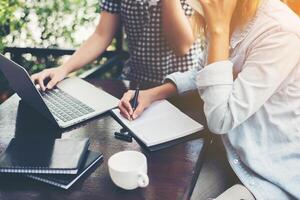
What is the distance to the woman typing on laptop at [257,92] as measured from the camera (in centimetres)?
111

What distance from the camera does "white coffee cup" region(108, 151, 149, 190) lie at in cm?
94

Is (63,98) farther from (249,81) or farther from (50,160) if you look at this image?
(249,81)

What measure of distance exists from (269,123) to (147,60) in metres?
0.87

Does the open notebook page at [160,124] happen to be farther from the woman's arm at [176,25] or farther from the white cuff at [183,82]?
the woman's arm at [176,25]

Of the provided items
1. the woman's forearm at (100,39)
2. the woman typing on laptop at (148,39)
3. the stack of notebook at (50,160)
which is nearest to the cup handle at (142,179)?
the stack of notebook at (50,160)

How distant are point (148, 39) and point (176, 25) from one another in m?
0.19

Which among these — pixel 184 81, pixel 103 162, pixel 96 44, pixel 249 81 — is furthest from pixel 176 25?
pixel 103 162

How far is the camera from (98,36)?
199 cm

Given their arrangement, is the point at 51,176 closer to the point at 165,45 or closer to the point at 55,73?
the point at 55,73

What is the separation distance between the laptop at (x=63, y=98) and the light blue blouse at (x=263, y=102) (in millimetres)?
406

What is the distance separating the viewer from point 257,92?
112cm

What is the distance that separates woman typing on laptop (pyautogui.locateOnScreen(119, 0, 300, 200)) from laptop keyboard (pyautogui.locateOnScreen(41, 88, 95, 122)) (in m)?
0.43

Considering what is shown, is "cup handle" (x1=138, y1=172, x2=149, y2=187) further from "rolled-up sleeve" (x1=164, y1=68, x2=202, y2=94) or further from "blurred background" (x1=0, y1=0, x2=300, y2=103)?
"blurred background" (x1=0, y1=0, x2=300, y2=103)

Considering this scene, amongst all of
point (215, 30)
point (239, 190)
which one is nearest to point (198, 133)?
point (239, 190)
